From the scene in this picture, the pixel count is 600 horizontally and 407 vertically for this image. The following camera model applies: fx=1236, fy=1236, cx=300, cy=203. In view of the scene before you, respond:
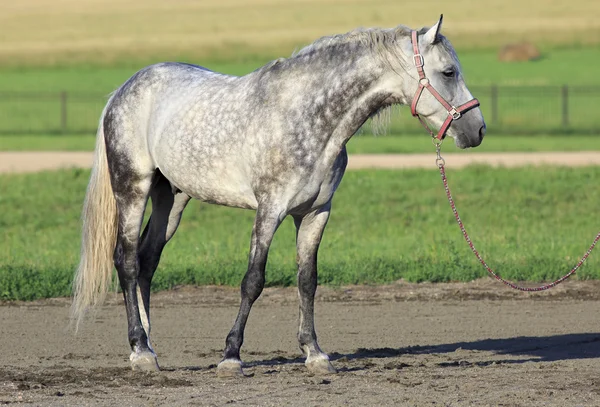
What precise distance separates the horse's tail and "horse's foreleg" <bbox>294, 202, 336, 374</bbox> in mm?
1493

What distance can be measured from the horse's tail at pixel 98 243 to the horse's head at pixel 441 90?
8.15ft

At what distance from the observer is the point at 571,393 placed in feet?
24.2

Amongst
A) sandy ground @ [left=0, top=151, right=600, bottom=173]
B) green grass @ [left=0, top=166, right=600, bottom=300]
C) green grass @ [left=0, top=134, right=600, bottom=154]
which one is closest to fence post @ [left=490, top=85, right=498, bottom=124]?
green grass @ [left=0, top=134, right=600, bottom=154]

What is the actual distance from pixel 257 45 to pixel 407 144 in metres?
28.7

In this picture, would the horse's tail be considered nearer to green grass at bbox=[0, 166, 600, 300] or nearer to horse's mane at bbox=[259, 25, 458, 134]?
horse's mane at bbox=[259, 25, 458, 134]

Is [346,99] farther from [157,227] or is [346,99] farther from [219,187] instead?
[157,227]

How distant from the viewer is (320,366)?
26.9ft

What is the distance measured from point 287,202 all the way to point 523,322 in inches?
134

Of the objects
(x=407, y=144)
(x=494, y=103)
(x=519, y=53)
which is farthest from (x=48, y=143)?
(x=519, y=53)

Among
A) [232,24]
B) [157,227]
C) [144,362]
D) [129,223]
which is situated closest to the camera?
[144,362]

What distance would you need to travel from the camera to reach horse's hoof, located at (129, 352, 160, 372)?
8.33m

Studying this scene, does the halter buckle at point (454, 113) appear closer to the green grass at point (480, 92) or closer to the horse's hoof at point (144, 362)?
the horse's hoof at point (144, 362)

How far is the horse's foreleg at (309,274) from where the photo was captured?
8.31 metres

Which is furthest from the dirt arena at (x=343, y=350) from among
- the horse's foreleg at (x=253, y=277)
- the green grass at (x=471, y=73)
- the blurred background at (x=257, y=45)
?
the green grass at (x=471, y=73)
